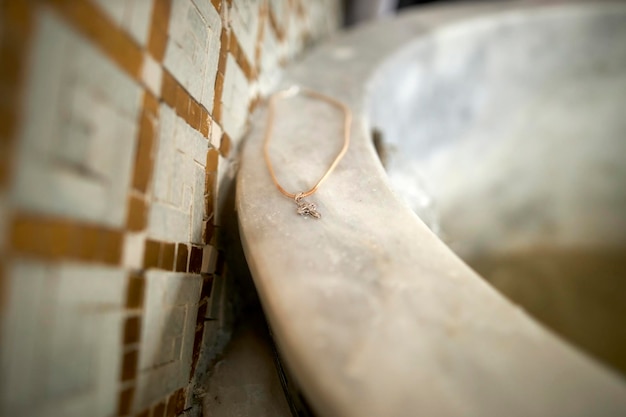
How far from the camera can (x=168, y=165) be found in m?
0.61

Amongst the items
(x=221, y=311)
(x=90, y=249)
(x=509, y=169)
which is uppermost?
(x=509, y=169)

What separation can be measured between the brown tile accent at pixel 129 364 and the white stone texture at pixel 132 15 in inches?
15.9

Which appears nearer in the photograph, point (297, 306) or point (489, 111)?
point (297, 306)

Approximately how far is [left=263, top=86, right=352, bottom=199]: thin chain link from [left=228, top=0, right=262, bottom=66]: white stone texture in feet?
0.43

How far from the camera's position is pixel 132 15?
498 millimetres

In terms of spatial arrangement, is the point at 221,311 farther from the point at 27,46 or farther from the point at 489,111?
the point at 489,111

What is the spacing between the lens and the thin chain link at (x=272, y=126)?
760 mm

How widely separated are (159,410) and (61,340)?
0.23 meters

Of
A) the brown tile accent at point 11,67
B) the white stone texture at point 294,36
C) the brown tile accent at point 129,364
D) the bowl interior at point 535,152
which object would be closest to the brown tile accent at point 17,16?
the brown tile accent at point 11,67

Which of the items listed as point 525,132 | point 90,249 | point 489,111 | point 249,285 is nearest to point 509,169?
point 525,132

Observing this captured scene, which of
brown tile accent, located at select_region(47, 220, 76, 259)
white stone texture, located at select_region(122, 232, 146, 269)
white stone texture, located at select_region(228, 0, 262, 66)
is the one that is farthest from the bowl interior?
brown tile accent, located at select_region(47, 220, 76, 259)

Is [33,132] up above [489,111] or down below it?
below

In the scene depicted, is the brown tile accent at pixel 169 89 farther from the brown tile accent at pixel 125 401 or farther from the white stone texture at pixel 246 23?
the brown tile accent at pixel 125 401

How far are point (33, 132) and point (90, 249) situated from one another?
14cm
